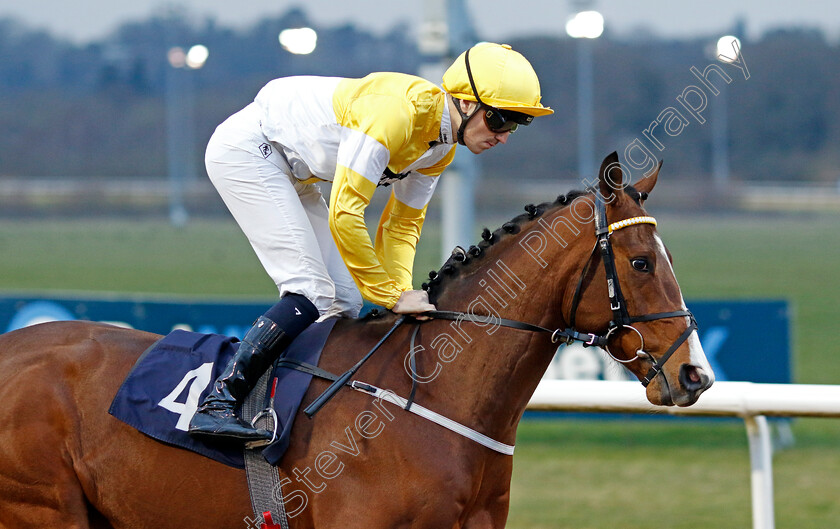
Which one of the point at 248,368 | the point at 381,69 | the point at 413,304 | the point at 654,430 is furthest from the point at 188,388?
the point at 381,69

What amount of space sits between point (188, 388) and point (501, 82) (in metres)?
1.30

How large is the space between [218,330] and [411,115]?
4288 millimetres

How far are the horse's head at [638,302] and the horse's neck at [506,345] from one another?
0.09 m

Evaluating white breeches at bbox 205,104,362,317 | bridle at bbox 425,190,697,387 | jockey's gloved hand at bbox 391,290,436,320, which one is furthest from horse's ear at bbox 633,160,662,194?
white breeches at bbox 205,104,362,317

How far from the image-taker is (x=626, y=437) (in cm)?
753

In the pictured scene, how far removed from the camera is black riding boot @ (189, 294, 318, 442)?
2691mm

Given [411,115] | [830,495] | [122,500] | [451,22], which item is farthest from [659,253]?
[830,495]

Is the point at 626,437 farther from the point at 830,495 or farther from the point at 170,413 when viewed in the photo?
the point at 170,413

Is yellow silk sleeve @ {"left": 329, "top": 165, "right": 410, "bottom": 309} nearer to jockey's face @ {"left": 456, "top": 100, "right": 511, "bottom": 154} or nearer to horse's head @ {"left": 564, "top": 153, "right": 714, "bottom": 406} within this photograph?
jockey's face @ {"left": 456, "top": 100, "right": 511, "bottom": 154}

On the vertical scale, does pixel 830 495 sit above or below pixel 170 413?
above

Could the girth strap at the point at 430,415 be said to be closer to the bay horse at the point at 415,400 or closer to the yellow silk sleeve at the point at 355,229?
the bay horse at the point at 415,400

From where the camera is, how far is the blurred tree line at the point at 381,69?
60.8 m

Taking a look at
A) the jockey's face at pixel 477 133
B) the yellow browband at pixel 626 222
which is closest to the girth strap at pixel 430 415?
the yellow browband at pixel 626 222

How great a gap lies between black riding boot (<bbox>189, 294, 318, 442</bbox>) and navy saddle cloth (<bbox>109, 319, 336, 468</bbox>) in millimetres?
53
